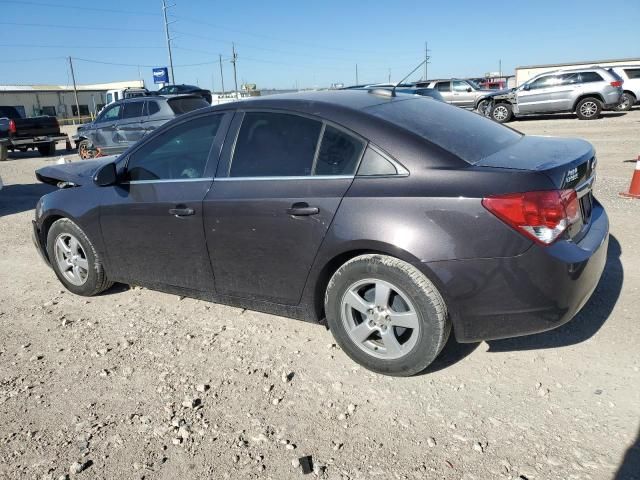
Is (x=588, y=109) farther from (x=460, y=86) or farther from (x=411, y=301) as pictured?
(x=411, y=301)

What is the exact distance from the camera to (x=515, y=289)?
107 inches

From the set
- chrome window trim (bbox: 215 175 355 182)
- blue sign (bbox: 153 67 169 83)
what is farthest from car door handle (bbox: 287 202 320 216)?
blue sign (bbox: 153 67 169 83)

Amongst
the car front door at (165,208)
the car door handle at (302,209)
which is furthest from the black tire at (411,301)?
the car front door at (165,208)

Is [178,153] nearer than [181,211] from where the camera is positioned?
No

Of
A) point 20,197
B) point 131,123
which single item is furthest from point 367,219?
point 131,123

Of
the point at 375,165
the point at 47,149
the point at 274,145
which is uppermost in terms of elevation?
the point at 274,145

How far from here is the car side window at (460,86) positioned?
23294mm

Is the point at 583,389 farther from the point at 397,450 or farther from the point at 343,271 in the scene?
the point at 343,271

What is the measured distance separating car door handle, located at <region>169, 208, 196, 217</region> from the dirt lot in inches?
34.7

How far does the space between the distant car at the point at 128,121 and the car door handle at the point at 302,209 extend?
11.6 meters

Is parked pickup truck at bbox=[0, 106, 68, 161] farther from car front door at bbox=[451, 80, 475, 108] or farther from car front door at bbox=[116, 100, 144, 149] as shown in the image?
car front door at bbox=[451, 80, 475, 108]

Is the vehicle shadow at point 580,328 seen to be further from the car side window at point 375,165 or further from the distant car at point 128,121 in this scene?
the distant car at point 128,121

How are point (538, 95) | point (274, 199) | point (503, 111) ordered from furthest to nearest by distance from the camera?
point (503, 111) → point (538, 95) → point (274, 199)

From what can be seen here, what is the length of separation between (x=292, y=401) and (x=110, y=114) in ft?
46.2
